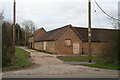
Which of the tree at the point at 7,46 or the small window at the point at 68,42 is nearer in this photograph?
the tree at the point at 7,46

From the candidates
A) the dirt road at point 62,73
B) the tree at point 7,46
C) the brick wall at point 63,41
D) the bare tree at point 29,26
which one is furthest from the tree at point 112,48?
the bare tree at point 29,26

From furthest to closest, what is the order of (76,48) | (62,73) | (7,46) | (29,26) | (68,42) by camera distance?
(29,26)
(76,48)
(68,42)
(7,46)
(62,73)

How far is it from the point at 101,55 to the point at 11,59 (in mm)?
8163

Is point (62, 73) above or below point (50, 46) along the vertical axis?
below

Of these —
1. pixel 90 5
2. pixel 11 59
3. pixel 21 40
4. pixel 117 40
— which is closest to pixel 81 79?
pixel 117 40

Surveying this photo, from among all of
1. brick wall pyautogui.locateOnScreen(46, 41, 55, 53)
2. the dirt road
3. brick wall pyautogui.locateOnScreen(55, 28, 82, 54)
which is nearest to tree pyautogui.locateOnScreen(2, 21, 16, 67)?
the dirt road

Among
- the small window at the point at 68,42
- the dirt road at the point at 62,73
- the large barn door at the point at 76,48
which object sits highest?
the small window at the point at 68,42

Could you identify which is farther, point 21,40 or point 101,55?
point 21,40

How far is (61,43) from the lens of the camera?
27.8m

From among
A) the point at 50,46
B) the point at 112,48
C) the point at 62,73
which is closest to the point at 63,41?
the point at 50,46

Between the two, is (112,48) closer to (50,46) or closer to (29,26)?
(50,46)

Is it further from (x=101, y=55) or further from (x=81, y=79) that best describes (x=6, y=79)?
(x=101, y=55)

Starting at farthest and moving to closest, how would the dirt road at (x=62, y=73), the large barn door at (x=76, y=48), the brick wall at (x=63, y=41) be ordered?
the large barn door at (x=76, y=48)
the brick wall at (x=63, y=41)
the dirt road at (x=62, y=73)

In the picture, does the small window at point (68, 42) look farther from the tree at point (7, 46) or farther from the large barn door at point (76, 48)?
the tree at point (7, 46)
